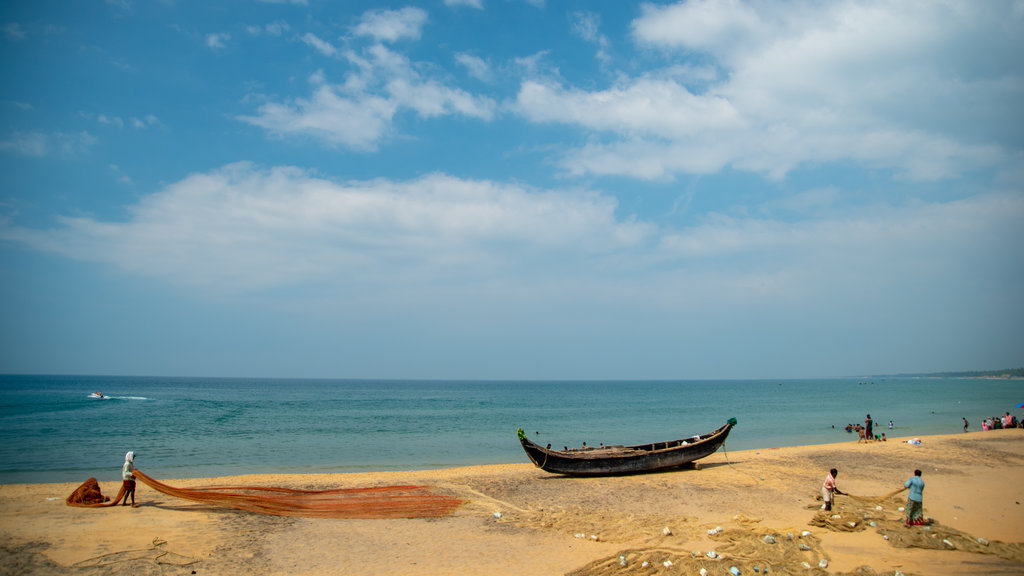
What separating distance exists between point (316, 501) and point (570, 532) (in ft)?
25.8

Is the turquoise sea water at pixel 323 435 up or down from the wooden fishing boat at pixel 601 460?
down

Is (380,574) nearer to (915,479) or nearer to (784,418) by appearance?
(915,479)

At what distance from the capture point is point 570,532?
1340cm

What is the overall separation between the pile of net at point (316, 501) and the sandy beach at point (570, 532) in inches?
14.9

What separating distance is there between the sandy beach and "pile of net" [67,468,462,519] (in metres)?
0.38

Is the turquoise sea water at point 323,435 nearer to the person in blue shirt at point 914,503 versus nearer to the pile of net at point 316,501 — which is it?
the pile of net at point 316,501

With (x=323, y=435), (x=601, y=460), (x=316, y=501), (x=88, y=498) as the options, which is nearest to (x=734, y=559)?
(x=601, y=460)

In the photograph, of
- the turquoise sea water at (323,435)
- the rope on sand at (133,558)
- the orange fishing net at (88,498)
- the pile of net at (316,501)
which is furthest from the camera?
the turquoise sea water at (323,435)

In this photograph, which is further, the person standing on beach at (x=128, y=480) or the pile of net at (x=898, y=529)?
the person standing on beach at (x=128, y=480)

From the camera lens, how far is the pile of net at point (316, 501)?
48.8ft

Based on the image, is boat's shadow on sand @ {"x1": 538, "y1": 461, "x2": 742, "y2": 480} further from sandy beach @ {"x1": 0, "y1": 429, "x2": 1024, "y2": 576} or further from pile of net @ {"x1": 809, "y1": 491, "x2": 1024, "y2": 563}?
pile of net @ {"x1": 809, "y1": 491, "x2": 1024, "y2": 563}

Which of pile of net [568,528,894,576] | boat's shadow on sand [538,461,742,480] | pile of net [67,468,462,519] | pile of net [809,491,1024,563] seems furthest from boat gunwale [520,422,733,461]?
pile of net [568,528,894,576]

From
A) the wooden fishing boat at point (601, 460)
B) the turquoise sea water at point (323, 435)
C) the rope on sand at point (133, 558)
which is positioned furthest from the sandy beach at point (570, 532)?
the turquoise sea water at point (323, 435)

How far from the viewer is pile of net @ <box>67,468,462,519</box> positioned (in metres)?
14.9
